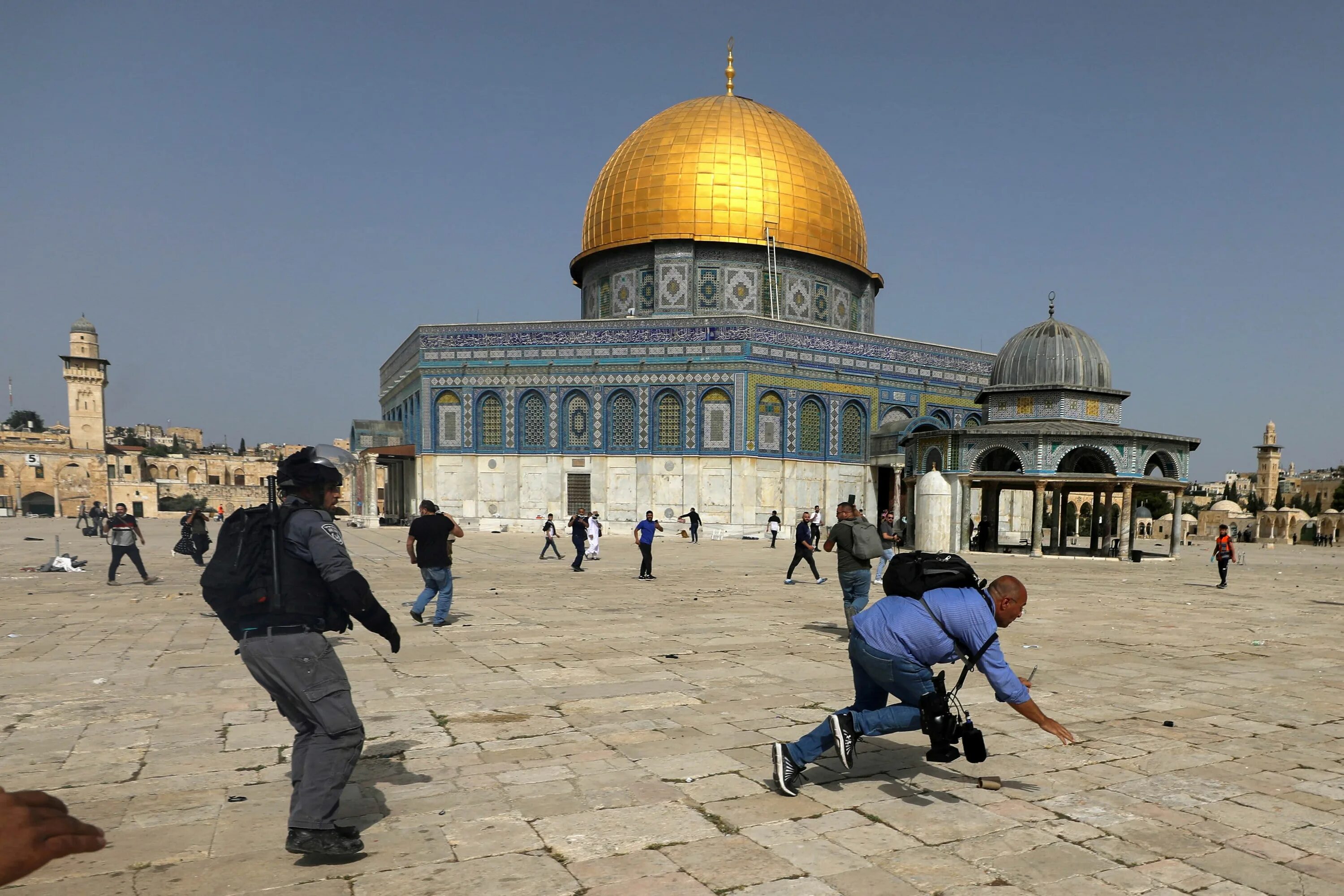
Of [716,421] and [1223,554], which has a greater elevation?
[716,421]

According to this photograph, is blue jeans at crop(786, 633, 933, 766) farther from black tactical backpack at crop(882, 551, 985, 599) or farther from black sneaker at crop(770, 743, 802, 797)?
black tactical backpack at crop(882, 551, 985, 599)

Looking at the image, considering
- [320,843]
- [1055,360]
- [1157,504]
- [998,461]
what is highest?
[1055,360]

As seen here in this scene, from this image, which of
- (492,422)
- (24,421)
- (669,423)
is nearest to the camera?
(669,423)

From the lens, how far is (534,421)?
34.2 metres

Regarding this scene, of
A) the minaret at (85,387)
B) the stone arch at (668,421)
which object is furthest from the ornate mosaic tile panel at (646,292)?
the minaret at (85,387)

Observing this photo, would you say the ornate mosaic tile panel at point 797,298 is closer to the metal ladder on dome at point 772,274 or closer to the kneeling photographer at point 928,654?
the metal ladder on dome at point 772,274

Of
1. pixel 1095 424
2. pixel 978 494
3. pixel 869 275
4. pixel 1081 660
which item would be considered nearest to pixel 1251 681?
pixel 1081 660

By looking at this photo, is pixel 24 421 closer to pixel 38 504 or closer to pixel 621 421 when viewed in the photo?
pixel 38 504

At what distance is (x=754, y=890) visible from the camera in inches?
125

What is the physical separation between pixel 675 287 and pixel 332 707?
34258mm

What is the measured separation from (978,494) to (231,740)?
122ft

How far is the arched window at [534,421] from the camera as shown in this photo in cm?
3406

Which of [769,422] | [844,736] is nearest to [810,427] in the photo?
[769,422]

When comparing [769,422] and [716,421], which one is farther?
[769,422]
